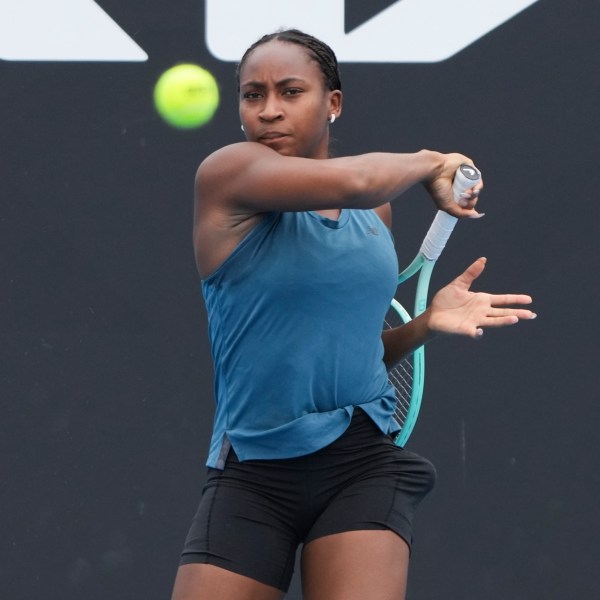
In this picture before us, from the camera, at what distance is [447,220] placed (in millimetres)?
3113

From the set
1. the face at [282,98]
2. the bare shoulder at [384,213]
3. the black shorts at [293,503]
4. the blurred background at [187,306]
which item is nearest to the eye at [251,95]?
the face at [282,98]

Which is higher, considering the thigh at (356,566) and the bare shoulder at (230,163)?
the bare shoulder at (230,163)

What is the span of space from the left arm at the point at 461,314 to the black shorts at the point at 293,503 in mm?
311

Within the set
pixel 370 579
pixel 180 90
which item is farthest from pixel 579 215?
pixel 370 579

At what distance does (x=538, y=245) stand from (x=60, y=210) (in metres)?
1.57

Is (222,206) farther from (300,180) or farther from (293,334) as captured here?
(293,334)

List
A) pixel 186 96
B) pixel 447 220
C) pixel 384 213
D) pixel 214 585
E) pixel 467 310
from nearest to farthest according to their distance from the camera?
pixel 214 585 < pixel 467 310 < pixel 447 220 < pixel 384 213 < pixel 186 96

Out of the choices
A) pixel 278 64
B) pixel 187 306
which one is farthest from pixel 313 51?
pixel 187 306

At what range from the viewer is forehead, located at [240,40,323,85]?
2.87 meters

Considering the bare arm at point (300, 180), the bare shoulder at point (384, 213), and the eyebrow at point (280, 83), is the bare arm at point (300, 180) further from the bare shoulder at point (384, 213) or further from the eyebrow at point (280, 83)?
the bare shoulder at point (384, 213)

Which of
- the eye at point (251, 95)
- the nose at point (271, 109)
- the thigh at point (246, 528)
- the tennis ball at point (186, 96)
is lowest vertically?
the thigh at point (246, 528)

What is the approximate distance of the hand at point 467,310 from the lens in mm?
2934

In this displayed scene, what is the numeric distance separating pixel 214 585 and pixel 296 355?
1.66ft

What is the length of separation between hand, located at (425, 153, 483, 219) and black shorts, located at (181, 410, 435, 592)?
0.49m
